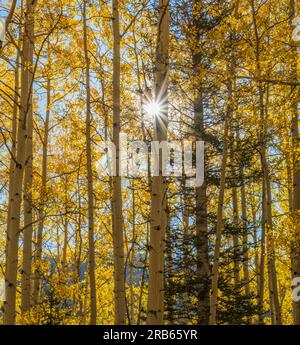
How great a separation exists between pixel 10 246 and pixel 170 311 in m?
5.27

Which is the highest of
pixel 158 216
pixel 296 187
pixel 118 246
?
pixel 296 187

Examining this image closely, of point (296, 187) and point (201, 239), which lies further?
→ point (201, 239)

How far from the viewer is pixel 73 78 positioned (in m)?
9.97

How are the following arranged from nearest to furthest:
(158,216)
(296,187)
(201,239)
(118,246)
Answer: (158,216), (118,246), (296,187), (201,239)

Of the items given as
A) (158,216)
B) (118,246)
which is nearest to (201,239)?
(118,246)

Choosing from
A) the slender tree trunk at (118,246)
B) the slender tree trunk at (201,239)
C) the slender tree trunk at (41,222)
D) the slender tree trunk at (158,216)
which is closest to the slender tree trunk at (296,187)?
the slender tree trunk at (201,239)

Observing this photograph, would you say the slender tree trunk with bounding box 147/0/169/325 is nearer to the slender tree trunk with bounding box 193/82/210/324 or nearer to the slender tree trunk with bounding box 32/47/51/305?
the slender tree trunk with bounding box 32/47/51/305

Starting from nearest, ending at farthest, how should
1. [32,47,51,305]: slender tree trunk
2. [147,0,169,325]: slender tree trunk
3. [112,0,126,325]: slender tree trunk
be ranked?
1. [147,0,169,325]: slender tree trunk
2. [112,0,126,325]: slender tree trunk
3. [32,47,51,305]: slender tree trunk

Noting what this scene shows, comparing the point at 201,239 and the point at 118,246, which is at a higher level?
the point at 201,239

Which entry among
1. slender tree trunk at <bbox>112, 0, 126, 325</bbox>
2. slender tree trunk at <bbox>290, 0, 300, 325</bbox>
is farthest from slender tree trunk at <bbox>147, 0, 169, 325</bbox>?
slender tree trunk at <bbox>290, 0, 300, 325</bbox>

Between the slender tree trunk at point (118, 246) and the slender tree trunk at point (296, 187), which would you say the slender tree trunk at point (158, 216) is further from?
the slender tree trunk at point (296, 187)

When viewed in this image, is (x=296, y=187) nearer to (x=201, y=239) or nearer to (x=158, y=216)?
(x=201, y=239)
